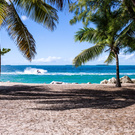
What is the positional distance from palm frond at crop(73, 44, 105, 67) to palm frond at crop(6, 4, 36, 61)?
3090mm

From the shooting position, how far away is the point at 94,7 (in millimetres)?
8281

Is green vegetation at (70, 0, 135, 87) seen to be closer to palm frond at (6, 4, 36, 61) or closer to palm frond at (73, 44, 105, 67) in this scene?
palm frond at (73, 44, 105, 67)

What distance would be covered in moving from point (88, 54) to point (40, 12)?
140 inches

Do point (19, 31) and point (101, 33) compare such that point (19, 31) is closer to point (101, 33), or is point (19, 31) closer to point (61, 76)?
point (101, 33)

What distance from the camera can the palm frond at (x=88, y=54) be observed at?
33.2ft

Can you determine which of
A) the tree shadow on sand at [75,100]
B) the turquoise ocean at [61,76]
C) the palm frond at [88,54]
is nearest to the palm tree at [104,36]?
the palm frond at [88,54]

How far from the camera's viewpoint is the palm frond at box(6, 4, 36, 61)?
7.98 metres

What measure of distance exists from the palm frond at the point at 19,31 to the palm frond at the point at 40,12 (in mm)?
535

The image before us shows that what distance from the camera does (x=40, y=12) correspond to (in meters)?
8.27

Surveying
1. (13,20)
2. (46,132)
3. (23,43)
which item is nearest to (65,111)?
(46,132)

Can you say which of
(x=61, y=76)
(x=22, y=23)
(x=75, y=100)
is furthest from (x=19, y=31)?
(x=61, y=76)

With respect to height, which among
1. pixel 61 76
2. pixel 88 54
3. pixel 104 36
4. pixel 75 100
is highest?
pixel 104 36

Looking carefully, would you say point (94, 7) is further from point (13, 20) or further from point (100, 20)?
point (13, 20)

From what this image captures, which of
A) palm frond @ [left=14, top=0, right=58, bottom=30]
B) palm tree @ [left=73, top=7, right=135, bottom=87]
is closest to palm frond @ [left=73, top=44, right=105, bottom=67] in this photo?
palm tree @ [left=73, top=7, right=135, bottom=87]
